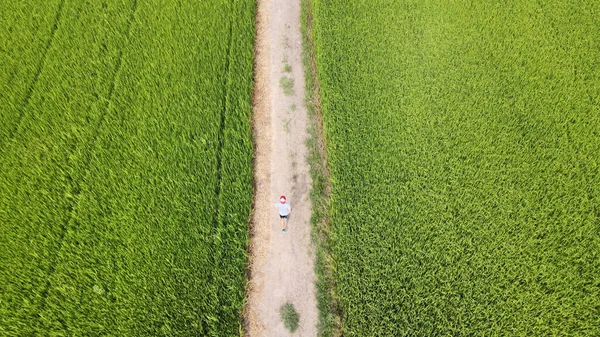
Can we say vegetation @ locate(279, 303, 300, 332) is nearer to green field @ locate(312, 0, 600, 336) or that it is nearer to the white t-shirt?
green field @ locate(312, 0, 600, 336)

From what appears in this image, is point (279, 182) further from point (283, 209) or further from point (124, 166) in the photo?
point (124, 166)

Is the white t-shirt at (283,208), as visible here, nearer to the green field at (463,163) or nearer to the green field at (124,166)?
the green field at (124,166)

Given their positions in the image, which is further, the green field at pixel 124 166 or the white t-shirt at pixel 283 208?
the white t-shirt at pixel 283 208

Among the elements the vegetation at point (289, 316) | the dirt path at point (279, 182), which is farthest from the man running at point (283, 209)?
the vegetation at point (289, 316)

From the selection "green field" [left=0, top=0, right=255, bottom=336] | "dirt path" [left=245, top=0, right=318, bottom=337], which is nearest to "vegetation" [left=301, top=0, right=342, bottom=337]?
"dirt path" [left=245, top=0, right=318, bottom=337]

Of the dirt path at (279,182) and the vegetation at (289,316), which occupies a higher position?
the dirt path at (279,182)

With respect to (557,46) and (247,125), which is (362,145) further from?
(557,46)

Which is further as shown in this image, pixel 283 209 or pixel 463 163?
pixel 463 163

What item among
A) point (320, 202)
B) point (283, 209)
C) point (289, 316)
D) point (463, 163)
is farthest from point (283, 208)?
point (463, 163)
